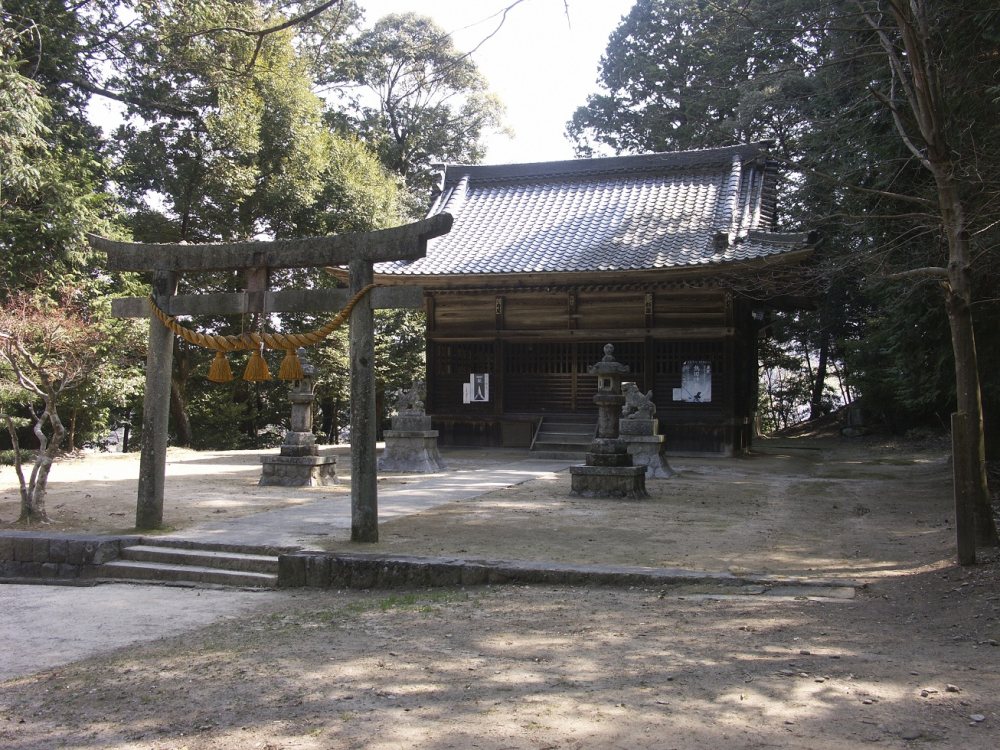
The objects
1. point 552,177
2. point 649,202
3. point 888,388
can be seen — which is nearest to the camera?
point 888,388

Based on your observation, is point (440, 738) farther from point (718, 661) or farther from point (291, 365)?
point (291, 365)

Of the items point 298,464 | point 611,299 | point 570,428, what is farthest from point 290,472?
point 611,299

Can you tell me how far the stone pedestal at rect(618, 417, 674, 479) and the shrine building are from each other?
12.7 ft

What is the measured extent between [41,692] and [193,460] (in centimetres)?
1320

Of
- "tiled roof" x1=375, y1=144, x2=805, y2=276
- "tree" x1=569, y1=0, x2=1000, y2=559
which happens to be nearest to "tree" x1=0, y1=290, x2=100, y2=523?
"tiled roof" x1=375, y1=144, x2=805, y2=276

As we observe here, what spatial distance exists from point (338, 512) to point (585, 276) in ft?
30.8

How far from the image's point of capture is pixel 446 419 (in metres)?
19.4

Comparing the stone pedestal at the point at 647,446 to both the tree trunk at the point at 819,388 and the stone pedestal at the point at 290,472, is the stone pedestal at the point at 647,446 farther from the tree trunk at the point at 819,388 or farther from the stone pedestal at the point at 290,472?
the tree trunk at the point at 819,388

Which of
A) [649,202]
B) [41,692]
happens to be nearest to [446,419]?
[649,202]

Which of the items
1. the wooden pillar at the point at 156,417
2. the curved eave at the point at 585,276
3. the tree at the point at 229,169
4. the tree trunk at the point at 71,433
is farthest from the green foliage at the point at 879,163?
the tree trunk at the point at 71,433

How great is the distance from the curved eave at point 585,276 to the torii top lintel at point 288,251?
6698 mm

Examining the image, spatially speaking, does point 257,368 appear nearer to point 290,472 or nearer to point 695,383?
point 290,472

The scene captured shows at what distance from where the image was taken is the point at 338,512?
30.9 feet

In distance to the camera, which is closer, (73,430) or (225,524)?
(225,524)
